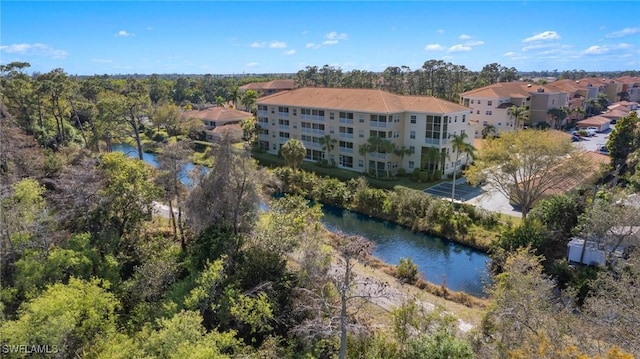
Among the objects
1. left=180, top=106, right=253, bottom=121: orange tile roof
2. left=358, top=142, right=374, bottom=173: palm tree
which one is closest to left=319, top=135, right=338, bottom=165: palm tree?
left=358, top=142, right=374, bottom=173: palm tree

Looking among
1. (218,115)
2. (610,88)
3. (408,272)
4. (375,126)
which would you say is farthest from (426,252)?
(610,88)

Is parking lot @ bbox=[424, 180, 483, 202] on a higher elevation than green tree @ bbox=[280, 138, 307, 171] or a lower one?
lower

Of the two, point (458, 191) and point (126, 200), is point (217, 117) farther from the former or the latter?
point (126, 200)

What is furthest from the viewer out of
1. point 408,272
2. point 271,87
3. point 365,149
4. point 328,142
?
point 271,87

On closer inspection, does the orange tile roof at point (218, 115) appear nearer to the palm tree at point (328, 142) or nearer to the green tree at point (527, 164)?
the palm tree at point (328, 142)

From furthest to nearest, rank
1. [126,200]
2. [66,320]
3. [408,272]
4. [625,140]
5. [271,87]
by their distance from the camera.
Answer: [271,87]
[625,140]
[408,272]
[126,200]
[66,320]

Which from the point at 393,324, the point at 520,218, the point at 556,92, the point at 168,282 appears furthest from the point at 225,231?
the point at 556,92

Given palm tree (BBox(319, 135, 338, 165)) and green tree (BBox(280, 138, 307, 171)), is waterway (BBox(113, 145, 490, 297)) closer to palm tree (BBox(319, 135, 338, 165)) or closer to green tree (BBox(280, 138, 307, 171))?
green tree (BBox(280, 138, 307, 171))
